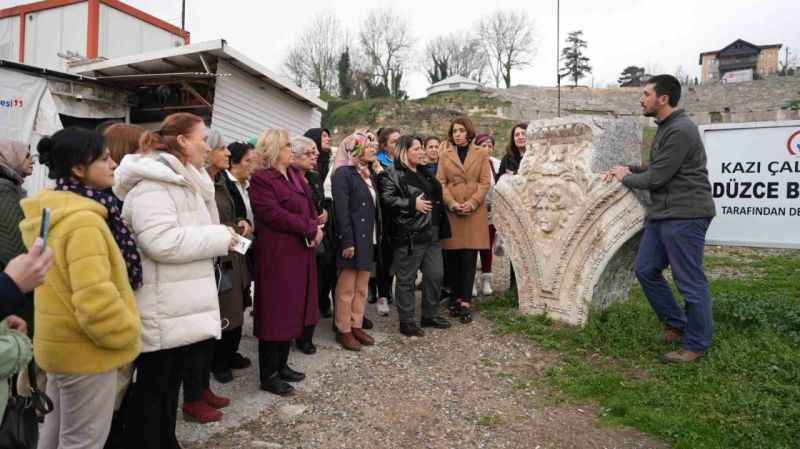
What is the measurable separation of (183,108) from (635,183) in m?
8.03

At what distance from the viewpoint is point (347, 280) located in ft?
13.5

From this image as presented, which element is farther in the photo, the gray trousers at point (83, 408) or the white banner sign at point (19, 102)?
the white banner sign at point (19, 102)

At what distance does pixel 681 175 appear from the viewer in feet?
11.9

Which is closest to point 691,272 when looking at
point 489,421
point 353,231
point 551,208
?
point 551,208

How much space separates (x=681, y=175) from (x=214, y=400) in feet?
11.6

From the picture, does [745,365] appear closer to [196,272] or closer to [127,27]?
[196,272]

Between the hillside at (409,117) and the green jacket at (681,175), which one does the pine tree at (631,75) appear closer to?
the hillside at (409,117)

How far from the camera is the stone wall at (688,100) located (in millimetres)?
33281

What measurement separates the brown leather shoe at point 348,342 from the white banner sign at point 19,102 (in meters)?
5.72

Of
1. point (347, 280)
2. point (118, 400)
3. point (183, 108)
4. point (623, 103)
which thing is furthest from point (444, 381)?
point (623, 103)

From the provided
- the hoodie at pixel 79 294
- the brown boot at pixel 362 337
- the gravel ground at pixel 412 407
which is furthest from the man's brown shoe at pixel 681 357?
the hoodie at pixel 79 294

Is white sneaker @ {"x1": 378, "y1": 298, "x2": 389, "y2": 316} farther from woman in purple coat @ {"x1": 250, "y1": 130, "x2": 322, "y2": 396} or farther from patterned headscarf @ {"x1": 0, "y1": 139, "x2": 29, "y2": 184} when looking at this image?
patterned headscarf @ {"x1": 0, "y1": 139, "x2": 29, "y2": 184}

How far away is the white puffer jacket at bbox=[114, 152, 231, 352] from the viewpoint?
225cm

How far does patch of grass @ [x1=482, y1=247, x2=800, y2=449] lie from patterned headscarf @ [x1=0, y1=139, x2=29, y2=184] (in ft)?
11.2
